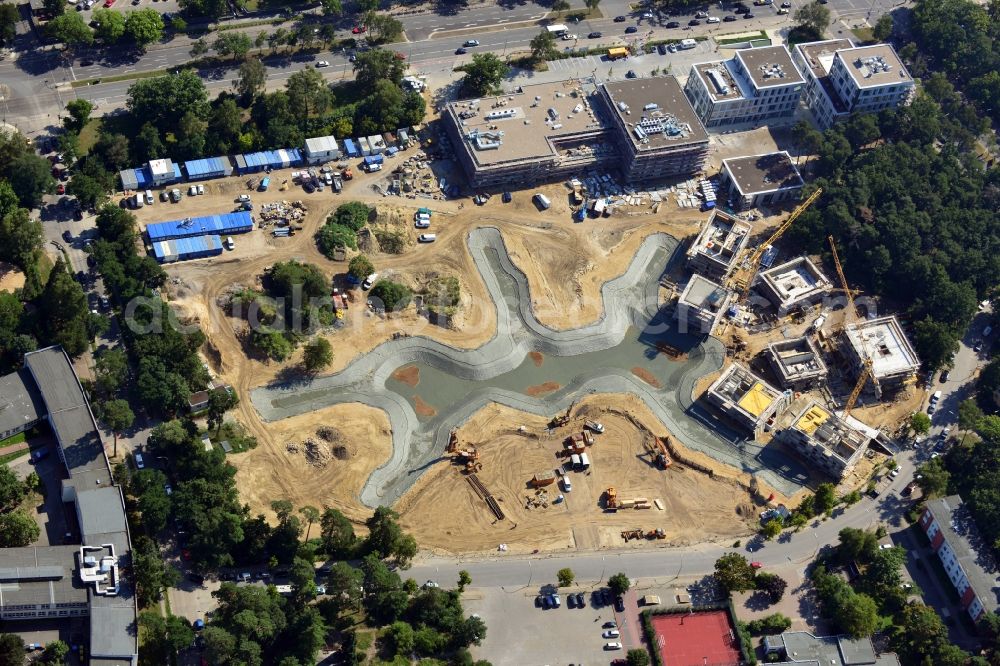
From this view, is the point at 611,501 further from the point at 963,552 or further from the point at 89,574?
the point at 89,574

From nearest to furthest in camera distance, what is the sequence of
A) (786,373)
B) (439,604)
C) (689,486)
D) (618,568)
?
(439,604), (618,568), (689,486), (786,373)

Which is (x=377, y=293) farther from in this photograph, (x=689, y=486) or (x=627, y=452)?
(x=689, y=486)

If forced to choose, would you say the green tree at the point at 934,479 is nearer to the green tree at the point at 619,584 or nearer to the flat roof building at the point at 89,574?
the green tree at the point at 619,584

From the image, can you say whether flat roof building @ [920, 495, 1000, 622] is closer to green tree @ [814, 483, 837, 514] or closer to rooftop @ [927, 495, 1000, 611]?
rooftop @ [927, 495, 1000, 611]

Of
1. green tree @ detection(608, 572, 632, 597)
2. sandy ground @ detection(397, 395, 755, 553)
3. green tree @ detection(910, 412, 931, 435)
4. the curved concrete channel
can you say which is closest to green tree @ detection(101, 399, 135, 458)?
the curved concrete channel

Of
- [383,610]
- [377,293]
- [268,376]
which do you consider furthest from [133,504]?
[377,293]

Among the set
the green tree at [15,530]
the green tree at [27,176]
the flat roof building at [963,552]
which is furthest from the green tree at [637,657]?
the green tree at [27,176]

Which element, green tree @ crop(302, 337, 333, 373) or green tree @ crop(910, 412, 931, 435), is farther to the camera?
green tree @ crop(910, 412, 931, 435)
